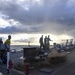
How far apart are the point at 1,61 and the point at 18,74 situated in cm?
1632

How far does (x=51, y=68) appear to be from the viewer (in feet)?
97.7

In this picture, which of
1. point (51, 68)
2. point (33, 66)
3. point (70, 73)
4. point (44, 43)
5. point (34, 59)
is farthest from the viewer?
point (44, 43)

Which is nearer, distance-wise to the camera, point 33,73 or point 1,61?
point 33,73

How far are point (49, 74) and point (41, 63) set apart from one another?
6007 mm

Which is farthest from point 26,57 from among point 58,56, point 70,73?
point 70,73

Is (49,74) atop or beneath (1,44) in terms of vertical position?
beneath

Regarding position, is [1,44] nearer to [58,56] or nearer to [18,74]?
[58,56]

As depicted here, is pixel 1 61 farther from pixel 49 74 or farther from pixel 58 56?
pixel 49 74

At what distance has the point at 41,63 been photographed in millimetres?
32531

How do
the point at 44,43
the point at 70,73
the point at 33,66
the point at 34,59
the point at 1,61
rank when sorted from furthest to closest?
the point at 44,43
the point at 1,61
the point at 34,59
the point at 33,66
the point at 70,73

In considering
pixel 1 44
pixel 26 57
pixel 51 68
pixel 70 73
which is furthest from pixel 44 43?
pixel 70 73

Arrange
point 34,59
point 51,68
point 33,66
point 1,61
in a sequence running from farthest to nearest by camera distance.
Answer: point 1,61 → point 34,59 → point 33,66 → point 51,68

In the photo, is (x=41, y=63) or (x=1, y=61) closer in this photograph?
(x=41, y=63)

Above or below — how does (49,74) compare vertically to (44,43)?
below
